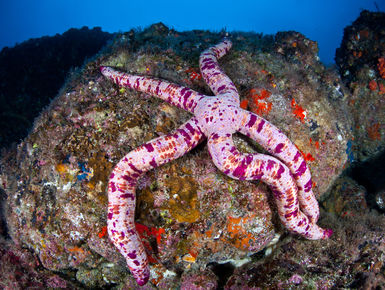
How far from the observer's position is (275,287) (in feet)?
11.9

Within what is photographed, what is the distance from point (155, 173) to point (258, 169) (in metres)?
1.67

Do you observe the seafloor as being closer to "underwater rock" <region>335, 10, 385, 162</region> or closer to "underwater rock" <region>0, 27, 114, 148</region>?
"underwater rock" <region>335, 10, 385, 162</region>

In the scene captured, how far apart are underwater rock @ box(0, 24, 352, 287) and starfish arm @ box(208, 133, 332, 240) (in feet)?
1.39

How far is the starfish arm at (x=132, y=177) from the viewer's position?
3.33 metres

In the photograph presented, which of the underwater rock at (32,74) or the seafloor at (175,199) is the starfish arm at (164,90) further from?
the underwater rock at (32,74)

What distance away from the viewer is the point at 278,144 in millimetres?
3488

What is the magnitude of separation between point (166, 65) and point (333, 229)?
470 cm

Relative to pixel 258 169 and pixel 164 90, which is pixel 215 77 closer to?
pixel 164 90

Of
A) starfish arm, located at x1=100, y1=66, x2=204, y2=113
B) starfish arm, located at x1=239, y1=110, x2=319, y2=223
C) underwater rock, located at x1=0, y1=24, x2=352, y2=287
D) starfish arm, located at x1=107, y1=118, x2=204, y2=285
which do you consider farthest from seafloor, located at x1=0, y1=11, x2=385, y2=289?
starfish arm, located at x1=239, y1=110, x2=319, y2=223

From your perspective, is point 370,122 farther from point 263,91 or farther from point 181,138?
point 181,138

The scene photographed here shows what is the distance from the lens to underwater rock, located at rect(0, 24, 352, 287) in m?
3.84

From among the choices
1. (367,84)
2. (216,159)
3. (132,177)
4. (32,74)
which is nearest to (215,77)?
(216,159)

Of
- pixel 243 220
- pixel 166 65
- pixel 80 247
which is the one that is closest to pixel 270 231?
Answer: pixel 243 220

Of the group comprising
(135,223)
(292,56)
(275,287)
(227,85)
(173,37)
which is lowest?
(275,287)
